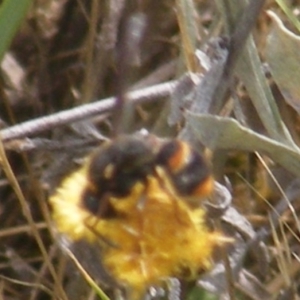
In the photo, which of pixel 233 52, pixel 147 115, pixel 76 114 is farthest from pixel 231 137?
pixel 147 115

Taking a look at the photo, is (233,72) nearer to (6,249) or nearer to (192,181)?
(192,181)

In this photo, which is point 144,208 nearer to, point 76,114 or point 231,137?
point 231,137

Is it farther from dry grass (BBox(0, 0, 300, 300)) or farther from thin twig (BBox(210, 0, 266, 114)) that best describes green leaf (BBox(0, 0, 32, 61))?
thin twig (BBox(210, 0, 266, 114))

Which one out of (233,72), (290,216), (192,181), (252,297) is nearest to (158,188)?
(192,181)

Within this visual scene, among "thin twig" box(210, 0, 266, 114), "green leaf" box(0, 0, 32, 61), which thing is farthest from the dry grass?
"green leaf" box(0, 0, 32, 61)

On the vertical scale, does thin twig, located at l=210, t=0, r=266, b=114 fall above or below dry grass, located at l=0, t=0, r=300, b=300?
above

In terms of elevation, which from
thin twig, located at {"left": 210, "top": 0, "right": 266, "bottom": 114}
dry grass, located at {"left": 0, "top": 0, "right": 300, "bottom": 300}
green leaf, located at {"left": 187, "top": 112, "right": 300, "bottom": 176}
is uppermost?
thin twig, located at {"left": 210, "top": 0, "right": 266, "bottom": 114}

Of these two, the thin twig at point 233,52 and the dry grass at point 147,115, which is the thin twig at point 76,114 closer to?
the dry grass at point 147,115

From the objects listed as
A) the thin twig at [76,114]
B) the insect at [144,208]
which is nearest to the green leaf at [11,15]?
the thin twig at [76,114]
